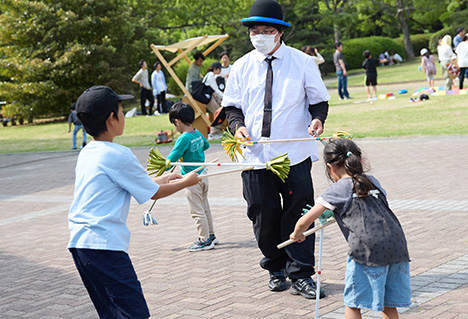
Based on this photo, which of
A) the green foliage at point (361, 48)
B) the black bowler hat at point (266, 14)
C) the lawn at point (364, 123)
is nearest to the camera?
the black bowler hat at point (266, 14)

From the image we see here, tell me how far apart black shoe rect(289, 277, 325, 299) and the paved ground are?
7 centimetres

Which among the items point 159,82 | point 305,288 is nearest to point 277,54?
point 305,288

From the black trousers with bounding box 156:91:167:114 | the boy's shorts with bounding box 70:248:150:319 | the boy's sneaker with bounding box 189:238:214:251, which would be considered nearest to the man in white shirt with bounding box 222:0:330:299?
the boy's sneaker with bounding box 189:238:214:251

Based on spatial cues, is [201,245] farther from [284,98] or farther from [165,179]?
[165,179]

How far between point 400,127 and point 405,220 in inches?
319

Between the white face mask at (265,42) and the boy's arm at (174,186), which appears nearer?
the boy's arm at (174,186)

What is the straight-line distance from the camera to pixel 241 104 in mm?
5309

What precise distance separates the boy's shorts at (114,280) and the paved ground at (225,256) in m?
1.37

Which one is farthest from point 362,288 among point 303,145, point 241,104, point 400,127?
point 400,127

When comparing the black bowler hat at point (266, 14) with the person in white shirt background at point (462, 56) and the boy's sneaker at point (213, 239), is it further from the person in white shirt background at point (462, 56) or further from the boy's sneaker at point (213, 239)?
the person in white shirt background at point (462, 56)

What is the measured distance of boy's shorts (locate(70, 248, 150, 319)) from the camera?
3459mm

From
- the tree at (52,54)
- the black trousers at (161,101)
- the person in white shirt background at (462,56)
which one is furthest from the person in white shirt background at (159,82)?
the person in white shirt background at (462,56)

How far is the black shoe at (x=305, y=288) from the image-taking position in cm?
495

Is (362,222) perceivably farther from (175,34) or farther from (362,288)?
(175,34)
